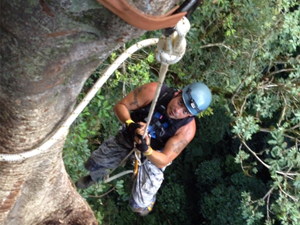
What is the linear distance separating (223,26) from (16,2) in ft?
13.5

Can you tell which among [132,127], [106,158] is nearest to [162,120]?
[132,127]

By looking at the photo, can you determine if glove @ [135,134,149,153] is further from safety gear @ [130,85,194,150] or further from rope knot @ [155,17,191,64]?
rope knot @ [155,17,191,64]

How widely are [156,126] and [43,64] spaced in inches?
64.4

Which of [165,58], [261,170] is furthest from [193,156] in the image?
[165,58]

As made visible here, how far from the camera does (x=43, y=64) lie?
51.8 inches

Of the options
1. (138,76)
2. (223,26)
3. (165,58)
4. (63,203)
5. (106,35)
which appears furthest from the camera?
(223,26)

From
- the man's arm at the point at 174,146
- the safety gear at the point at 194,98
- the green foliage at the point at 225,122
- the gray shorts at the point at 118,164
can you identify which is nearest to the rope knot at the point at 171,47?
the safety gear at the point at 194,98

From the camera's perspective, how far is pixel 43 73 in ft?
4.45

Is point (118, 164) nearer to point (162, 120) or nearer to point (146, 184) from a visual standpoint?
point (146, 184)

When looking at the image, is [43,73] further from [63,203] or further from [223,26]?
[223,26]

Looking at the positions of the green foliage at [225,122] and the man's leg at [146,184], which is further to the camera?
the green foliage at [225,122]

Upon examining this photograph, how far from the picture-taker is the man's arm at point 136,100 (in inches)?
113

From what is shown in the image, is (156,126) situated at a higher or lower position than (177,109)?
lower

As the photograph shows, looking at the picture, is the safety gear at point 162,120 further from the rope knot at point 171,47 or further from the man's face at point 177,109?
the rope knot at point 171,47
